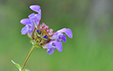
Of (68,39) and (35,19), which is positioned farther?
(68,39)

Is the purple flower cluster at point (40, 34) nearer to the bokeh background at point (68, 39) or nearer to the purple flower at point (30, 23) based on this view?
the purple flower at point (30, 23)

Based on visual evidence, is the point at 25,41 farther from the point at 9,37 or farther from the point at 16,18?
the point at 16,18

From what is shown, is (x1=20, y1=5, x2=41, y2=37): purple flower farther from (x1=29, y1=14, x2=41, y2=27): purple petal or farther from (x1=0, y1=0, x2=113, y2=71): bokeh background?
(x1=0, y1=0, x2=113, y2=71): bokeh background

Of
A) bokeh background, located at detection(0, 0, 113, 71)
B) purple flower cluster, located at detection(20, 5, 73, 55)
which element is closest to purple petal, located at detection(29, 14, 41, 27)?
purple flower cluster, located at detection(20, 5, 73, 55)

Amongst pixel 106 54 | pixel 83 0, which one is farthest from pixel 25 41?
pixel 83 0

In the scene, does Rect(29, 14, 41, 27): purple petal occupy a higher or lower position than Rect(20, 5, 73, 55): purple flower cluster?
higher

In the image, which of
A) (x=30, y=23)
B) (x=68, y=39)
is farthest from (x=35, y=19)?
(x=68, y=39)

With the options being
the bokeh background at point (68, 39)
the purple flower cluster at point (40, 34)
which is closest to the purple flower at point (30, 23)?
the purple flower cluster at point (40, 34)

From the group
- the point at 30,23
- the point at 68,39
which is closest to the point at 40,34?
the point at 30,23

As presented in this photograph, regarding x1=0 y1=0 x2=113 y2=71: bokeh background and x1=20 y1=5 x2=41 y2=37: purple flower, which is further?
x1=0 y1=0 x2=113 y2=71: bokeh background

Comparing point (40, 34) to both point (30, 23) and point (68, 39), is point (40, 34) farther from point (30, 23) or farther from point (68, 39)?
point (68, 39)
